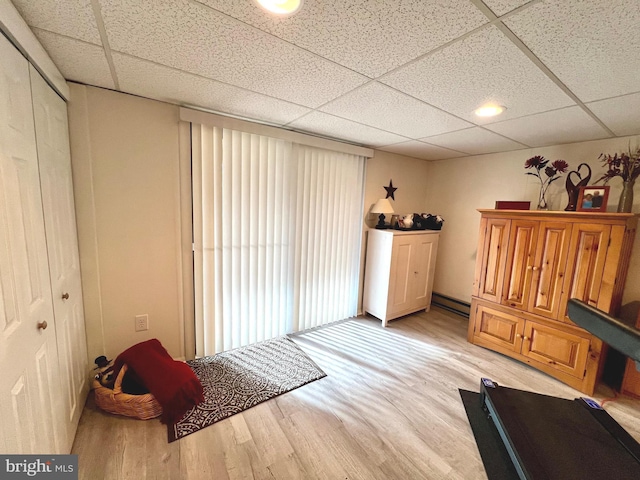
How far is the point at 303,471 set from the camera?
141 cm

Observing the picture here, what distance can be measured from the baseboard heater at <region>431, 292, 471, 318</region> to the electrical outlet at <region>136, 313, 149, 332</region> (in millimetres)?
3604

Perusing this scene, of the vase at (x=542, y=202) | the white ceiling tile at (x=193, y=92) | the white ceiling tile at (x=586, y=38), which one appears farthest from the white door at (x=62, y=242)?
the vase at (x=542, y=202)

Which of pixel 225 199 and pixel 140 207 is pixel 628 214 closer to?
pixel 225 199

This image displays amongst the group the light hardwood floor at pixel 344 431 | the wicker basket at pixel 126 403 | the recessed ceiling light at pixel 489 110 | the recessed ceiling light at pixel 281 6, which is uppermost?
the recessed ceiling light at pixel 489 110

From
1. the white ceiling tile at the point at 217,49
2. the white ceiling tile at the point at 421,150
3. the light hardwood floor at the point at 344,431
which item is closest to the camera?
the white ceiling tile at the point at 217,49

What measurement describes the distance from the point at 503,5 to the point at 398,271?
2594mm

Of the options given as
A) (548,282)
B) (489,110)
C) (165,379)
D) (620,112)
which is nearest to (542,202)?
(548,282)

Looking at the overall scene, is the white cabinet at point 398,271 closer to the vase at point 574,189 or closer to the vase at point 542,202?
the vase at point 542,202

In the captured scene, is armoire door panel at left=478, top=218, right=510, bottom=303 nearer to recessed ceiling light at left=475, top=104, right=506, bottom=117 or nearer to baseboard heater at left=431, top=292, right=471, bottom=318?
baseboard heater at left=431, top=292, right=471, bottom=318

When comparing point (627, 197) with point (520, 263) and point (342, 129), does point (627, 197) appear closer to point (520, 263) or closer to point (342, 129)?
point (520, 263)

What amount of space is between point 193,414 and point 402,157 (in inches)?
141

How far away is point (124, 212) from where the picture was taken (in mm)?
1903

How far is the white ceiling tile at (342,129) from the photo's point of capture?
2.19 metres

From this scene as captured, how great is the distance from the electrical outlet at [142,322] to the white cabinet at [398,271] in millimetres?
2417
